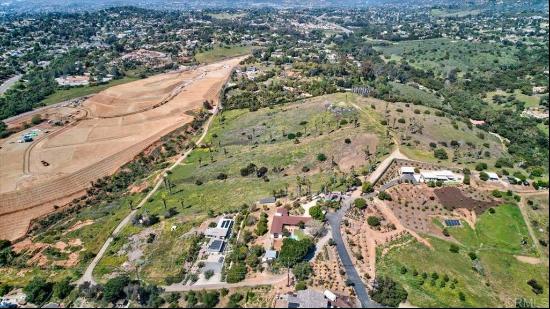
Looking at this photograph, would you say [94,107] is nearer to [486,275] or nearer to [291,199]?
[291,199]

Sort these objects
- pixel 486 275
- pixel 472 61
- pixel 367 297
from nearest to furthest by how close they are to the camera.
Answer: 1. pixel 367 297
2. pixel 486 275
3. pixel 472 61

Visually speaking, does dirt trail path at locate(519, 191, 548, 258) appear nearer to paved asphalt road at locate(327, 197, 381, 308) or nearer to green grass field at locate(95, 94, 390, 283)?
paved asphalt road at locate(327, 197, 381, 308)

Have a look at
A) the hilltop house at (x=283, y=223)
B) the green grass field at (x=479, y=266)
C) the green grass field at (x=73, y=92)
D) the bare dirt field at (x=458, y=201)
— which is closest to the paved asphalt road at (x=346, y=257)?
the green grass field at (x=479, y=266)

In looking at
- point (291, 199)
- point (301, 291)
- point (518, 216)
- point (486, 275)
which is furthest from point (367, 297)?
point (518, 216)

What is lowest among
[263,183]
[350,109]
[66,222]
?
[66,222]

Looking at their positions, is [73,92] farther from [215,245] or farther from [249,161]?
[215,245]
